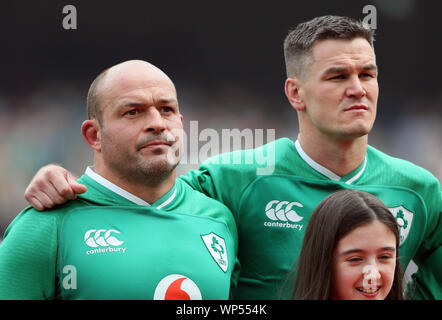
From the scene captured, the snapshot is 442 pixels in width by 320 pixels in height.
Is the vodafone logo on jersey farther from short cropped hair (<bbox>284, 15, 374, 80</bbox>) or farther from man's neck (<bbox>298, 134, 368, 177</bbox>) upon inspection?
short cropped hair (<bbox>284, 15, 374, 80</bbox>)

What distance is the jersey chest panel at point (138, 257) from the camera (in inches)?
86.7

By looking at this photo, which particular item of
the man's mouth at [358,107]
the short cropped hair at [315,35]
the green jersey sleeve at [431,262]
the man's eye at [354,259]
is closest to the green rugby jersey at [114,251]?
the man's eye at [354,259]

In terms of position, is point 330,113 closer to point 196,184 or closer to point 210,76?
point 196,184

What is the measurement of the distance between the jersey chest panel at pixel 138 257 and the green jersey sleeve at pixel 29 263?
0.05 metres

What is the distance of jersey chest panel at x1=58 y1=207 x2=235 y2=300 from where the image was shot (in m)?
2.20

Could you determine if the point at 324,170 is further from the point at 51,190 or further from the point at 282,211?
the point at 51,190

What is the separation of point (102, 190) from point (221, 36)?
13.2ft

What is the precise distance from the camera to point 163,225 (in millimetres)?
2377

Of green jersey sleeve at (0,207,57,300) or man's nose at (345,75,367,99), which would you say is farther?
man's nose at (345,75,367,99)

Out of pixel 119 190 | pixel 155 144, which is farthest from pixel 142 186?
pixel 155 144

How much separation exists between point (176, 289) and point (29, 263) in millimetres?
547

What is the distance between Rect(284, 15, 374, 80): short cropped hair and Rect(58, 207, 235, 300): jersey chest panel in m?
0.92

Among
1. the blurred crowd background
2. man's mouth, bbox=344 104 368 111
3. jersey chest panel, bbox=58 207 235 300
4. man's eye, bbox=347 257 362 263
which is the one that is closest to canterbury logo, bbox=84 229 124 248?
jersey chest panel, bbox=58 207 235 300

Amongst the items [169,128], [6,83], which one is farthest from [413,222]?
[6,83]
